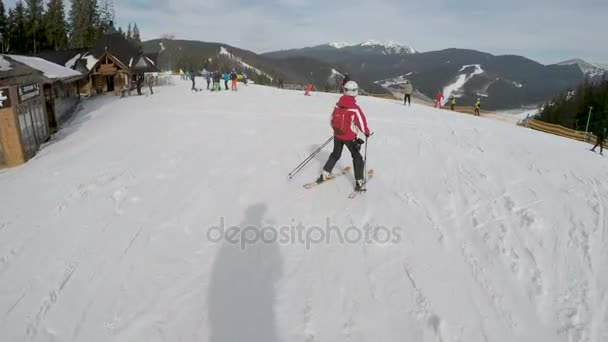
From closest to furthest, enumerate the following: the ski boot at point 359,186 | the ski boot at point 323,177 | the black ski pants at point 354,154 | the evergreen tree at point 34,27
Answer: the black ski pants at point 354,154, the ski boot at point 359,186, the ski boot at point 323,177, the evergreen tree at point 34,27

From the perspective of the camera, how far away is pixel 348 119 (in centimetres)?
683

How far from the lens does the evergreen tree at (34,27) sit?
64562 mm

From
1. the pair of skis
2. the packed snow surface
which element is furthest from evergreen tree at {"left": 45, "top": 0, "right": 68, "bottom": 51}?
the pair of skis

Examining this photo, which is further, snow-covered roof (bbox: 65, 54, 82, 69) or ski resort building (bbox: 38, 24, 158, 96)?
snow-covered roof (bbox: 65, 54, 82, 69)

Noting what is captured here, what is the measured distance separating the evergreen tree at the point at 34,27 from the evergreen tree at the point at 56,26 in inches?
40.9

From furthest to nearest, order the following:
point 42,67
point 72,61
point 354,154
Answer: point 72,61 < point 42,67 < point 354,154

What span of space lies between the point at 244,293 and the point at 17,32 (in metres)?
80.8

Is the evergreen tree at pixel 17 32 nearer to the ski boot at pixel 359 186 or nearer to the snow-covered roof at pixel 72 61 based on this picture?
the snow-covered roof at pixel 72 61

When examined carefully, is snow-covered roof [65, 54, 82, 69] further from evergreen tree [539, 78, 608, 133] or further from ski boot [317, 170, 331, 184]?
evergreen tree [539, 78, 608, 133]

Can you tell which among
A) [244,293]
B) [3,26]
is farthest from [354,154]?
[3,26]

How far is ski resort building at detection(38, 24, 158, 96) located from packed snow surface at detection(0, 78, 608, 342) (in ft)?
86.4

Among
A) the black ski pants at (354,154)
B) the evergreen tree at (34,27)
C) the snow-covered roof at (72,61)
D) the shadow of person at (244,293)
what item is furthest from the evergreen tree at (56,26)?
the shadow of person at (244,293)

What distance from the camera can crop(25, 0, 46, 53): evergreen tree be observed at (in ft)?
212

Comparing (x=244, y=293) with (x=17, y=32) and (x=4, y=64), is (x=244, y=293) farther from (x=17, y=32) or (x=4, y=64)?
(x=17, y=32)
